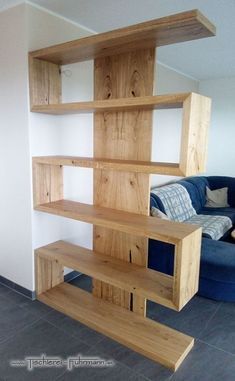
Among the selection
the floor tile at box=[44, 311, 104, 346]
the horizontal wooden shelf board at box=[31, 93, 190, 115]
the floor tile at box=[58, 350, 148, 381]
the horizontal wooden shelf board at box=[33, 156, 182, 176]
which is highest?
the horizontal wooden shelf board at box=[31, 93, 190, 115]

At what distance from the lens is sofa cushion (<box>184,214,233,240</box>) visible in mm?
3080

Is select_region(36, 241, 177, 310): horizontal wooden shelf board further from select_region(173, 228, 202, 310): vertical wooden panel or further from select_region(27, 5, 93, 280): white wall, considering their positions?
select_region(27, 5, 93, 280): white wall

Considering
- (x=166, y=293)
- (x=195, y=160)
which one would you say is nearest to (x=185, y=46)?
(x=195, y=160)

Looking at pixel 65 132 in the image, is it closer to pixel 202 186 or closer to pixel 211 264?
pixel 211 264

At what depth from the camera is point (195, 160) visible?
59.0 inches

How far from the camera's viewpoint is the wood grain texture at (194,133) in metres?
1.38

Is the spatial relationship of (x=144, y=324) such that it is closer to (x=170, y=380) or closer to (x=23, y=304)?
(x=170, y=380)

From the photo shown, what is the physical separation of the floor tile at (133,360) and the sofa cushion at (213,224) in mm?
1546

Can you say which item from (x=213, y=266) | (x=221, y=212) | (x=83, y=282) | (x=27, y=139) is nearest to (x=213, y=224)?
(x=221, y=212)

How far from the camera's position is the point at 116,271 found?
1.90 metres

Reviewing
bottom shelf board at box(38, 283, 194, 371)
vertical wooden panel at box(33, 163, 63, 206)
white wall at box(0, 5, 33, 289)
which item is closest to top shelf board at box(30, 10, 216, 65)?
white wall at box(0, 5, 33, 289)

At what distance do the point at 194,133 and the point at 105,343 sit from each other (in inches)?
56.0

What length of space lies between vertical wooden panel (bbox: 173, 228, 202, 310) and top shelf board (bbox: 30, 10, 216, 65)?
3.54 ft

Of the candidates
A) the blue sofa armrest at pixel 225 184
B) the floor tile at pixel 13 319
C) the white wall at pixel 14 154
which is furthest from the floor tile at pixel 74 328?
the blue sofa armrest at pixel 225 184
